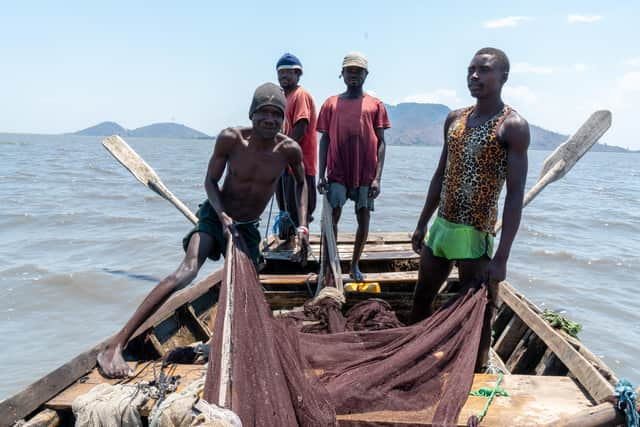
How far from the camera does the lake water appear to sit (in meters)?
7.30

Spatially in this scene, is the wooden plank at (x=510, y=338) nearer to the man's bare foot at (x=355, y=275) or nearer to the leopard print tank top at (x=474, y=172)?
the man's bare foot at (x=355, y=275)

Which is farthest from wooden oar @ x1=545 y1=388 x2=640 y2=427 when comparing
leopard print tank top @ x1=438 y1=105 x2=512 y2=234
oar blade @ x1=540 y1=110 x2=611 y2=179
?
oar blade @ x1=540 y1=110 x2=611 y2=179

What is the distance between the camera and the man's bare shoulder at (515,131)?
3.04 metres

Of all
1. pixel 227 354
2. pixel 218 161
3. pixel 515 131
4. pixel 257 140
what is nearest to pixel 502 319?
pixel 515 131

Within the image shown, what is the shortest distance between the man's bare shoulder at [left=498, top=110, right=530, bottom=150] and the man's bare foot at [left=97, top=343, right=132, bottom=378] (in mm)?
2674

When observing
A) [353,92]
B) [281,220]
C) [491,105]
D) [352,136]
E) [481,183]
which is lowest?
[281,220]

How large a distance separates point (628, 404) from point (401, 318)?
2.66 metres

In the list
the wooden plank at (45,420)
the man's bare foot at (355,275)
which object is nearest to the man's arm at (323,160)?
the man's bare foot at (355,275)

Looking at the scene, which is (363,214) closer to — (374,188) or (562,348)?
(374,188)

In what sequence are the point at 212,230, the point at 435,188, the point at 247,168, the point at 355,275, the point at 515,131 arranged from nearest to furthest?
the point at 515,131 → the point at 435,188 → the point at 212,230 → the point at 247,168 → the point at 355,275

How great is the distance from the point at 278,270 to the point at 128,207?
13.5m

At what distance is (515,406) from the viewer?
2830mm

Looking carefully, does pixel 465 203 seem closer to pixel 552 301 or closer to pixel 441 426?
pixel 441 426

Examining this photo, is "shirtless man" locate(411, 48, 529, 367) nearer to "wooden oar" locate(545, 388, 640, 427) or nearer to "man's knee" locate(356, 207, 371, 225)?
"wooden oar" locate(545, 388, 640, 427)
